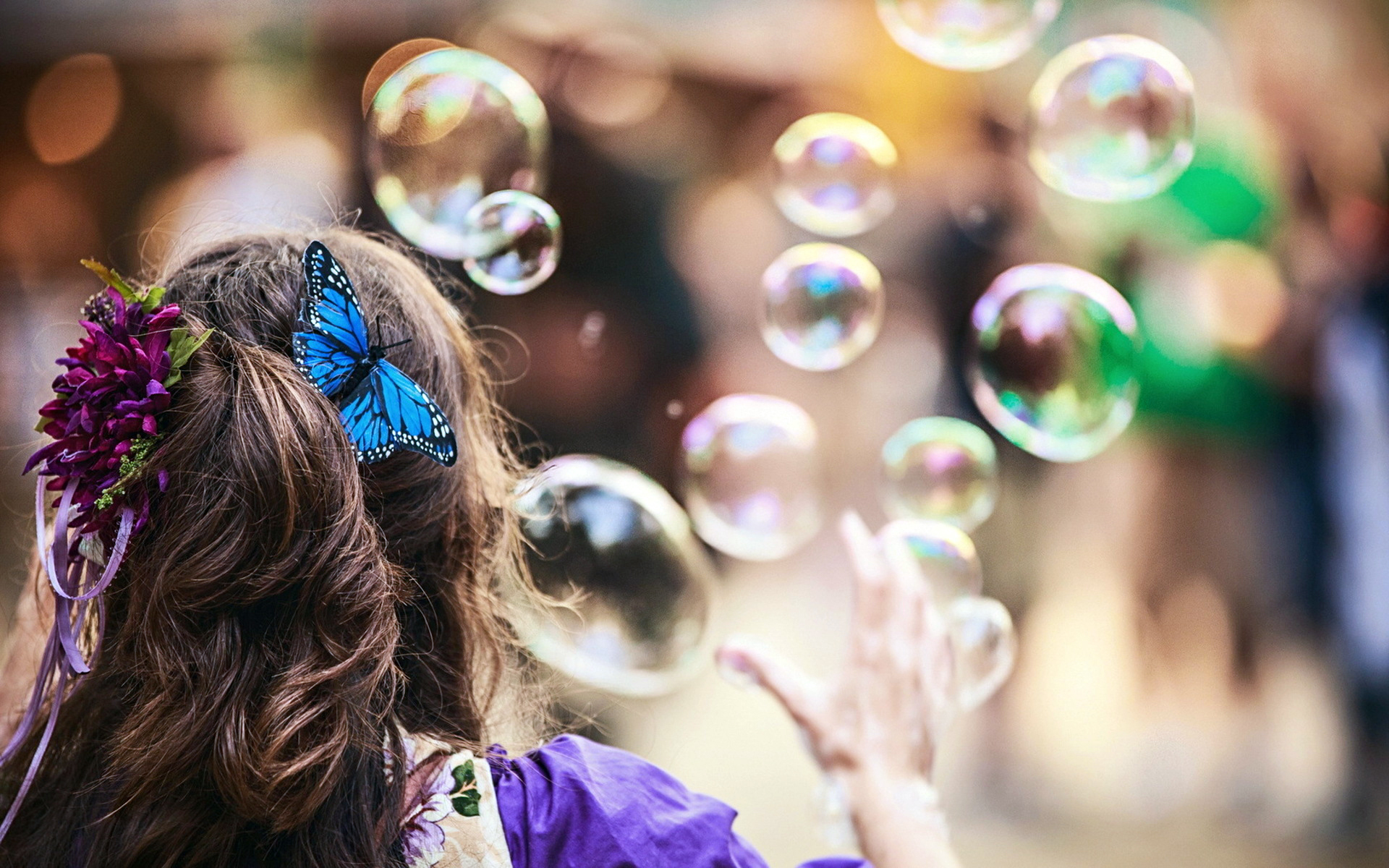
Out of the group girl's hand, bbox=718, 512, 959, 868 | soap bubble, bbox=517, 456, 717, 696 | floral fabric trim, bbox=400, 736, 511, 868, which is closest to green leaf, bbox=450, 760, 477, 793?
floral fabric trim, bbox=400, 736, 511, 868

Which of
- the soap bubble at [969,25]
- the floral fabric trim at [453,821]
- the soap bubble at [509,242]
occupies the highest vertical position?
the soap bubble at [969,25]

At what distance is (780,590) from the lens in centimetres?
418

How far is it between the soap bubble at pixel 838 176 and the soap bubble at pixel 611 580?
2.69 ft

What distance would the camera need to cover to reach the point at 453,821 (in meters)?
0.91

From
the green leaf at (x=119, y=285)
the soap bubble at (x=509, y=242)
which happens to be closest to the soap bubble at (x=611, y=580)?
the soap bubble at (x=509, y=242)

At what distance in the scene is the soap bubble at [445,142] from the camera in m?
1.70

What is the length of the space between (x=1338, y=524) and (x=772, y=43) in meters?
2.67

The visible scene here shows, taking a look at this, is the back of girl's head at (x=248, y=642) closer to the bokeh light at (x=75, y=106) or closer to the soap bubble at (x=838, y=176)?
the soap bubble at (x=838, y=176)

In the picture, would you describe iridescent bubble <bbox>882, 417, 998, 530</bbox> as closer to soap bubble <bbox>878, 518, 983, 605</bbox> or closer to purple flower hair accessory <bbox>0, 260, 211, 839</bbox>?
soap bubble <bbox>878, 518, 983, 605</bbox>

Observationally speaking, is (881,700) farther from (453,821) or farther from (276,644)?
(276,644)

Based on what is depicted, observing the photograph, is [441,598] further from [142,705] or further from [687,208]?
[687,208]

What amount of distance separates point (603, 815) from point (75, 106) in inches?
183

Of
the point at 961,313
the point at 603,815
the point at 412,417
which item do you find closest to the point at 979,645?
the point at 603,815

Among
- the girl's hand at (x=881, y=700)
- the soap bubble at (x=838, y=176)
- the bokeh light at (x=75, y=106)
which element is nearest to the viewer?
the girl's hand at (x=881, y=700)
